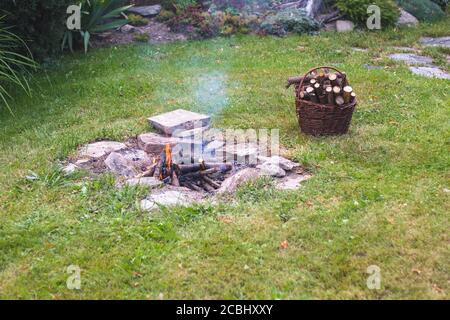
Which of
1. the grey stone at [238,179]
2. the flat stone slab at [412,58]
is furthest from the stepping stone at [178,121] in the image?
the flat stone slab at [412,58]

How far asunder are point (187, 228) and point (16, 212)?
1188mm

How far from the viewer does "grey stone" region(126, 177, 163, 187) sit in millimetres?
4020

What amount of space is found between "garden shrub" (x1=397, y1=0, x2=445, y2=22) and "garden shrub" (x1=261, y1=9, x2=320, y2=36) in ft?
6.29

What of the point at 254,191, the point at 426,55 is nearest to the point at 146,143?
the point at 254,191

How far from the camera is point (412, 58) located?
7438mm

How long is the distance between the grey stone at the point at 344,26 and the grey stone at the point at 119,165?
18.1ft

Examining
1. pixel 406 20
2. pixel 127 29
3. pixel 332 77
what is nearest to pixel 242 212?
pixel 332 77

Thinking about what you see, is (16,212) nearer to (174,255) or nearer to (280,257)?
(174,255)

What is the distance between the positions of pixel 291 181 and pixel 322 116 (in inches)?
35.0

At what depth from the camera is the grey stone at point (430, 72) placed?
662 cm

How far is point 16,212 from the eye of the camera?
12.2ft

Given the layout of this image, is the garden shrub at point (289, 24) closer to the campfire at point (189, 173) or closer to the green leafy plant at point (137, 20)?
the green leafy plant at point (137, 20)

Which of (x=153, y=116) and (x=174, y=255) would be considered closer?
(x=174, y=255)

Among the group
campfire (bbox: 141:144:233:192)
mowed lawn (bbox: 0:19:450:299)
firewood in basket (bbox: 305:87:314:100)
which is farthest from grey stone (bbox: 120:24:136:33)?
campfire (bbox: 141:144:233:192)
